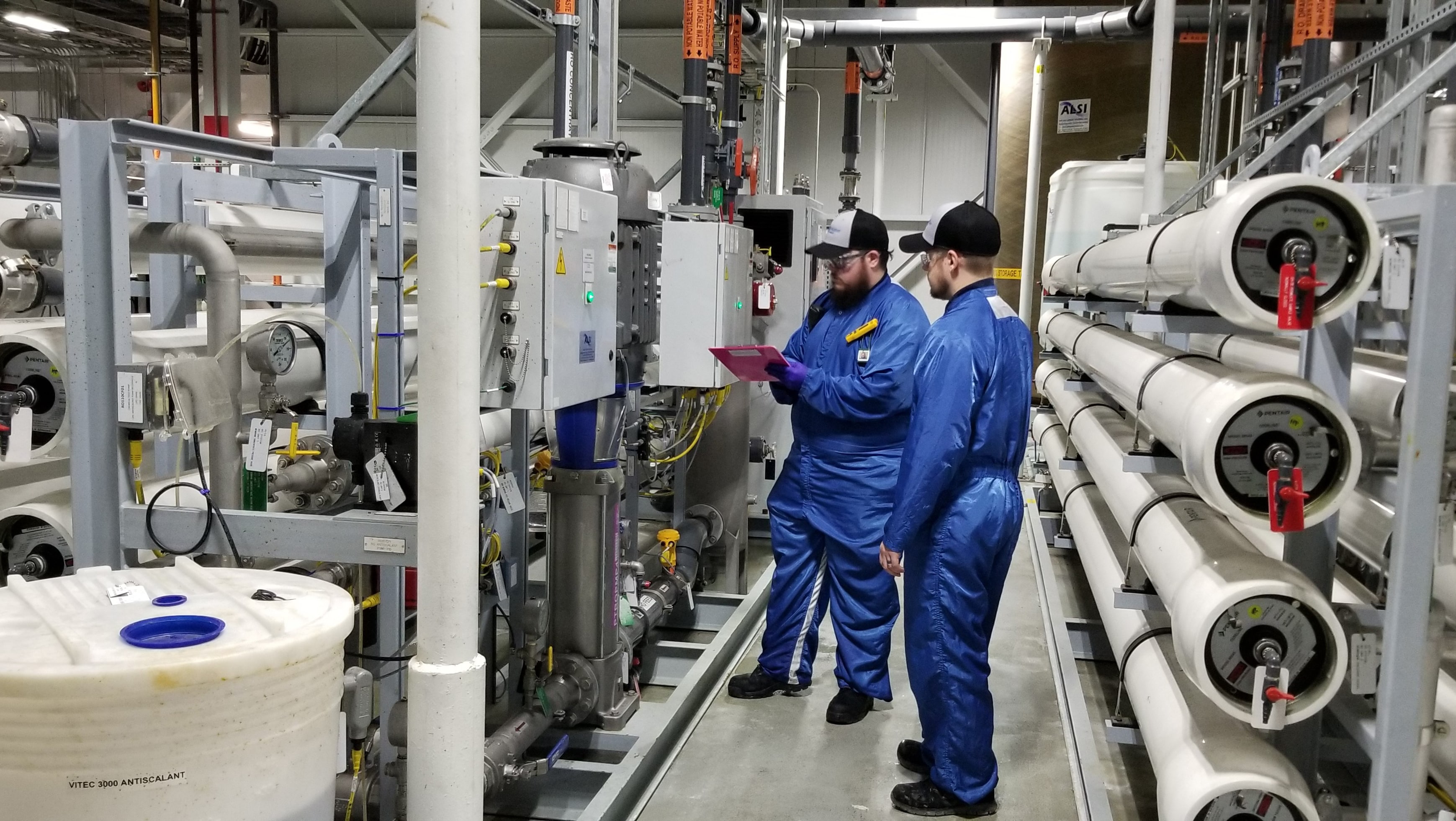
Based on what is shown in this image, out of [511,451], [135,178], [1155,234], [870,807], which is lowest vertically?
[870,807]

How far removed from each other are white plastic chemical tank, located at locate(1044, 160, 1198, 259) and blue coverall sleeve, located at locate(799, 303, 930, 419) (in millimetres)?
2481

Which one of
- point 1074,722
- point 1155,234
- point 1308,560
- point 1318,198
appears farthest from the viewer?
point 1074,722

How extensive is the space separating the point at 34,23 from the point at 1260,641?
35.8 ft

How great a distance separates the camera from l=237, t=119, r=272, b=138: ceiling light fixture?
425 inches

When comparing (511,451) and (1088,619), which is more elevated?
(511,451)

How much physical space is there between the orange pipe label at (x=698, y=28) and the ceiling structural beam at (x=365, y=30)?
21.2ft

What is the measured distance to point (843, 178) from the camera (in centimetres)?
700

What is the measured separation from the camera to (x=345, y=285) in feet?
9.34

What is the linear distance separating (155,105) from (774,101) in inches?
152

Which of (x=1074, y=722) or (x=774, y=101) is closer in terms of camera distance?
(x=1074, y=722)

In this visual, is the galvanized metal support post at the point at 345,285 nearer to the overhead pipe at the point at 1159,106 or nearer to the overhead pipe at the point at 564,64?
the overhead pipe at the point at 564,64

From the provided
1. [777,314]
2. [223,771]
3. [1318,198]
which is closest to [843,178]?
[777,314]

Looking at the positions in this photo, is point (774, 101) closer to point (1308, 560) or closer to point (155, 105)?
point (155, 105)

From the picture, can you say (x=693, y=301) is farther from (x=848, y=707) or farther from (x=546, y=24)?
(x=546, y=24)
